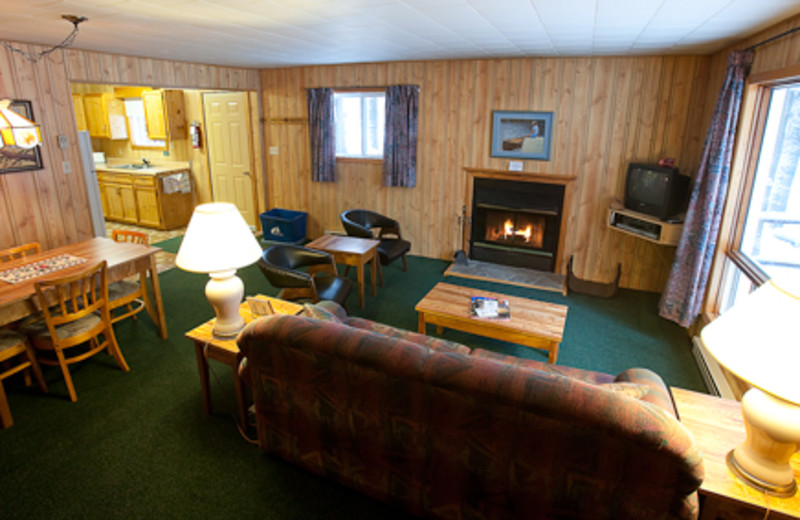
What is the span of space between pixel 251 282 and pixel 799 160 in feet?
15.5

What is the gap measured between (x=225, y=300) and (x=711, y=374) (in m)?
3.29

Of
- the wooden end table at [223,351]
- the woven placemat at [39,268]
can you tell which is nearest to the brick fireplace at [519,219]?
the wooden end table at [223,351]

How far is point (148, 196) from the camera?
22.3 ft

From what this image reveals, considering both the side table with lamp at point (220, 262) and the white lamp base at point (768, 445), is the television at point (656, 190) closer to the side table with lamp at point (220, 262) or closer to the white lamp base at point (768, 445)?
the white lamp base at point (768, 445)

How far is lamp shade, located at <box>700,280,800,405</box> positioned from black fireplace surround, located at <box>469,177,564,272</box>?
12.3 feet

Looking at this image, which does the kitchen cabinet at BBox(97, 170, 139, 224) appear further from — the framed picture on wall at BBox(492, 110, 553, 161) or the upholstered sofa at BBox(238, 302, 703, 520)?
the upholstered sofa at BBox(238, 302, 703, 520)

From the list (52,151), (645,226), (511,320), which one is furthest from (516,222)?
(52,151)

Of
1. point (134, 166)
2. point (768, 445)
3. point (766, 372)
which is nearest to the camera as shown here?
point (766, 372)

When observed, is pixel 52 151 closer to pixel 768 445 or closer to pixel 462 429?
pixel 462 429

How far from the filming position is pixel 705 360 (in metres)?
3.36

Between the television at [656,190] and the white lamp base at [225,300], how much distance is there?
3.71 m

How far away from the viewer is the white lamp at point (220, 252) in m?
2.33

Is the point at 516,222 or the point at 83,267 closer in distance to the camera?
the point at 83,267

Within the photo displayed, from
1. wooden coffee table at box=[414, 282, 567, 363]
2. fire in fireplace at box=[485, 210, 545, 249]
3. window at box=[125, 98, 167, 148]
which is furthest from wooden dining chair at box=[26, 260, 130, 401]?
window at box=[125, 98, 167, 148]
